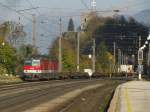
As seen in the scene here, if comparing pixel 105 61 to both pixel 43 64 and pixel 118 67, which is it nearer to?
pixel 118 67

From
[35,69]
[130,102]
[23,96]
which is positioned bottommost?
[130,102]

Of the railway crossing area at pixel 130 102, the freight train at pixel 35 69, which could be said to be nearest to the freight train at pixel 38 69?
the freight train at pixel 35 69

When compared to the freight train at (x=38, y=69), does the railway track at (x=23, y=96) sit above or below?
below

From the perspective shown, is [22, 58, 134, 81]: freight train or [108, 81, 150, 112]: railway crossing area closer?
Result: [108, 81, 150, 112]: railway crossing area

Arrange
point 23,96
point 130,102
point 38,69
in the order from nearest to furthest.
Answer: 1. point 130,102
2. point 23,96
3. point 38,69

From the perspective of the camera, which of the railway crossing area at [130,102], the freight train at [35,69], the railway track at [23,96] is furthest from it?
the freight train at [35,69]

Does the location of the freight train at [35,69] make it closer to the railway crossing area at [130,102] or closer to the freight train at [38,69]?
the freight train at [38,69]

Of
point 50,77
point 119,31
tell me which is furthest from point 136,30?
point 50,77

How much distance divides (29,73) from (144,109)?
49.7 meters

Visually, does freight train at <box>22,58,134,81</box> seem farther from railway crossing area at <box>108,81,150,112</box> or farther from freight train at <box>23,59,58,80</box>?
railway crossing area at <box>108,81,150,112</box>

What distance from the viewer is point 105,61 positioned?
545 feet

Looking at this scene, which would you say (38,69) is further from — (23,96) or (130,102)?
(130,102)

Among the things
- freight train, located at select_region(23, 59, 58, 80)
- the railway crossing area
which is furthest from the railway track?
freight train, located at select_region(23, 59, 58, 80)

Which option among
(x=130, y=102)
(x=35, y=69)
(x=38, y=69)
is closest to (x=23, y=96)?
(x=130, y=102)
